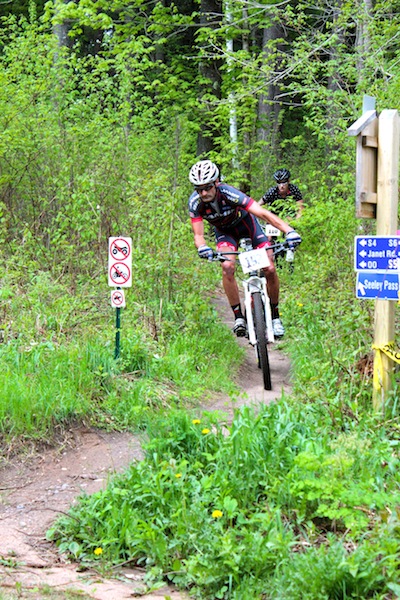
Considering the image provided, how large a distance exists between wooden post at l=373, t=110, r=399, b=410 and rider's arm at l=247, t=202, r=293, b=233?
1.96m

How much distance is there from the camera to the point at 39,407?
6062 mm

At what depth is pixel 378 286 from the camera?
18.4 feet

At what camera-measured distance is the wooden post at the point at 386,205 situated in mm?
5719

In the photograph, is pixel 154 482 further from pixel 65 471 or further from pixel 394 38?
pixel 394 38

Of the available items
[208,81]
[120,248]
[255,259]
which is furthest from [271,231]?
[120,248]

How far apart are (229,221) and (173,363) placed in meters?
1.84

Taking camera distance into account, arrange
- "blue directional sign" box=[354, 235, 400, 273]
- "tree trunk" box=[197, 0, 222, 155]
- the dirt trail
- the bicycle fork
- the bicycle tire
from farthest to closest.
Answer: "tree trunk" box=[197, 0, 222, 155], the bicycle fork, the bicycle tire, "blue directional sign" box=[354, 235, 400, 273], the dirt trail

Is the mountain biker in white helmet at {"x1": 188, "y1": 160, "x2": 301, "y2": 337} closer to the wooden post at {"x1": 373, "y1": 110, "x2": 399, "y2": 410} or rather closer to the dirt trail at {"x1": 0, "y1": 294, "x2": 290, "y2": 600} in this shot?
the dirt trail at {"x1": 0, "y1": 294, "x2": 290, "y2": 600}

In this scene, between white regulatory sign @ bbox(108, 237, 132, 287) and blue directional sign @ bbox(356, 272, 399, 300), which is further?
white regulatory sign @ bbox(108, 237, 132, 287)

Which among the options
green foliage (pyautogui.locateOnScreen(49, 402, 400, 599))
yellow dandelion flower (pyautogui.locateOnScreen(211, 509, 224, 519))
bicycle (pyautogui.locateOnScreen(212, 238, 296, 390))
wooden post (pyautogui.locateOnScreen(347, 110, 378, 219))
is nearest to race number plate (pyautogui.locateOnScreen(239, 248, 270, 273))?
bicycle (pyautogui.locateOnScreen(212, 238, 296, 390))

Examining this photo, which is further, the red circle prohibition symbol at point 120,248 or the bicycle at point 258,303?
the bicycle at point 258,303

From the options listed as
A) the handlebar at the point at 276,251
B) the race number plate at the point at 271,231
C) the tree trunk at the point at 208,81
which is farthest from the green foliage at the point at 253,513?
the tree trunk at the point at 208,81

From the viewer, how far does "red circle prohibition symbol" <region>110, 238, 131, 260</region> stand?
712cm

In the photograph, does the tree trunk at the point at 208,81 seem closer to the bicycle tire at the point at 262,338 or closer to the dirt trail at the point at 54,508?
the bicycle tire at the point at 262,338
